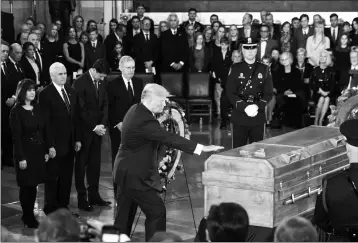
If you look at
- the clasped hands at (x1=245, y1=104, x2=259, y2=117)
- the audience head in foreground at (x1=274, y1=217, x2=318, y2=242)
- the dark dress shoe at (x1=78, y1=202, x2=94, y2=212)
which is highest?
the audience head in foreground at (x1=274, y1=217, x2=318, y2=242)

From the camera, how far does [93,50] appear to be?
15.0 meters

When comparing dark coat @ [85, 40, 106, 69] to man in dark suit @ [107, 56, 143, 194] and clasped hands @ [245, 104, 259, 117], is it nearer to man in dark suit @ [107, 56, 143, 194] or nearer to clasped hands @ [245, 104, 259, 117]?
man in dark suit @ [107, 56, 143, 194]

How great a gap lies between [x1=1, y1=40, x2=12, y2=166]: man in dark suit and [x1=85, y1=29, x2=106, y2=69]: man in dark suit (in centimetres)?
370

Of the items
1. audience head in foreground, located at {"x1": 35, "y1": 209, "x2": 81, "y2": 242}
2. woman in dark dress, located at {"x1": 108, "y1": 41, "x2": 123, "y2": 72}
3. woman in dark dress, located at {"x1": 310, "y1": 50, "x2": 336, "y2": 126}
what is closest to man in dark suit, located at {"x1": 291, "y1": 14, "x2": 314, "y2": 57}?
woman in dark dress, located at {"x1": 310, "y1": 50, "x2": 336, "y2": 126}

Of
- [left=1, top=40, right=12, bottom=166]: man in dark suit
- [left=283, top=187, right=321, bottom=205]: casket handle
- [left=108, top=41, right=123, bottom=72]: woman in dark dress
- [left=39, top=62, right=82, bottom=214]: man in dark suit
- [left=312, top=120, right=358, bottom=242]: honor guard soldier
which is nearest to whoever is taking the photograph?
[left=312, top=120, right=358, bottom=242]: honor guard soldier

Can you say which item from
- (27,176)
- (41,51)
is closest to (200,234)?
(27,176)

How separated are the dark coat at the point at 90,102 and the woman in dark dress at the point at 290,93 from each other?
6.58 m

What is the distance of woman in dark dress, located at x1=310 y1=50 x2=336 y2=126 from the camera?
47.4ft

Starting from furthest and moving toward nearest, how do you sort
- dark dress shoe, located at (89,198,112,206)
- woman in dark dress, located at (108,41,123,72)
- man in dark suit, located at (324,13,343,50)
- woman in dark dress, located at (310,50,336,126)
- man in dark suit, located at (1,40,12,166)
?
1. man in dark suit, located at (324,13,343,50)
2. woman in dark dress, located at (108,41,123,72)
3. woman in dark dress, located at (310,50,336,126)
4. man in dark suit, located at (1,40,12,166)
5. dark dress shoe, located at (89,198,112,206)

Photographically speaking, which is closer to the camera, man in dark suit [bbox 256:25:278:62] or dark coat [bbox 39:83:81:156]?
dark coat [bbox 39:83:81:156]

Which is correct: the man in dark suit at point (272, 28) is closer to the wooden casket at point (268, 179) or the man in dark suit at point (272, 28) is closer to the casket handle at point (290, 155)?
the wooden casket at point (268, 179)

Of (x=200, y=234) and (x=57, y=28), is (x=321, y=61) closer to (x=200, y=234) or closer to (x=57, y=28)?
(x=57, y=28)

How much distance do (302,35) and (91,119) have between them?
8.25 meters

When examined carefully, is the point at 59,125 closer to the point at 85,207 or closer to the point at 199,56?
the point at 85,207
